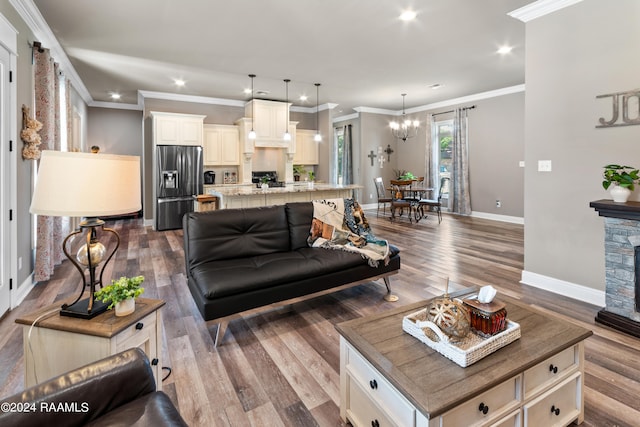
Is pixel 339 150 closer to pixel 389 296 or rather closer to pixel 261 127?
pixel 261 127

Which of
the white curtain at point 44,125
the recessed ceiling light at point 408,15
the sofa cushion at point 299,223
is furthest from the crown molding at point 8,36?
the recessed ceiling light at point 408,15

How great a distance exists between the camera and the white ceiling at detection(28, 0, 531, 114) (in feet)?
11.7

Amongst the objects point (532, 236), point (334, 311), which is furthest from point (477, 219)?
point (334, 311)

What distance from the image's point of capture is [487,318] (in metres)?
1.46

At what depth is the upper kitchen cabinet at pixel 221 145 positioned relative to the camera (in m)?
7.59

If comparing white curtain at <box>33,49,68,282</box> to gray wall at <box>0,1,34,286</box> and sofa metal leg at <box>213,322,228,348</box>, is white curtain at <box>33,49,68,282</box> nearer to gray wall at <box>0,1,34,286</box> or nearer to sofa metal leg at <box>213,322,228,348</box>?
gray wall at <box>0,1,34,286</box>

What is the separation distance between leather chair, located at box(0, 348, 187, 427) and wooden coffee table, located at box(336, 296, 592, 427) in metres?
0.78

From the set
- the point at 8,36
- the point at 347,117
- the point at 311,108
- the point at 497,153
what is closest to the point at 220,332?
the point at 8,36

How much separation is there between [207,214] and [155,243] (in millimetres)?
3396

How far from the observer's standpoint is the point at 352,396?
159 centimetres

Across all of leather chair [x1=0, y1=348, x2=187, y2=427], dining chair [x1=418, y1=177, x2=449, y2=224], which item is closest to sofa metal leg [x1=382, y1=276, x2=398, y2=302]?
leather chair [x1=0, y1=348, x2=187, y2=427]

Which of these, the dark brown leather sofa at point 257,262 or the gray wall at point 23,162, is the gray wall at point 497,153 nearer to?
the dark brown leather sofa at point 257,262

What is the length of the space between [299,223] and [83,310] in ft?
6.78

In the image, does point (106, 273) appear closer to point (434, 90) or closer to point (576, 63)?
point (576, 63)
